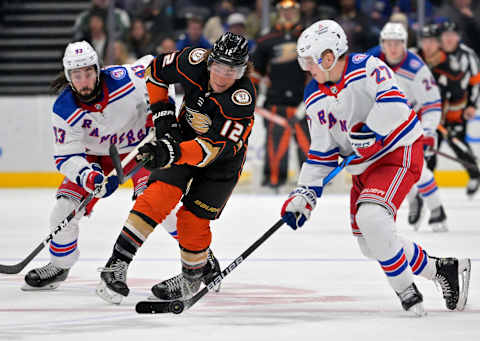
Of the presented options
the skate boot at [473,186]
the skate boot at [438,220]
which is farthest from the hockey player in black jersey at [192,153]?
the skate boot at [473,186]

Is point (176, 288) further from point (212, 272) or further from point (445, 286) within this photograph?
point (445, 286)

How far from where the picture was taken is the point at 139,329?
318cm

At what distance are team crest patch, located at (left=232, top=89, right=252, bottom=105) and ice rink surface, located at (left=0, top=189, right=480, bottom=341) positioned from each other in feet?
2.48

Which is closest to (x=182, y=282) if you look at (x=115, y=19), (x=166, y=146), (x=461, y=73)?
(x=166, y=146)

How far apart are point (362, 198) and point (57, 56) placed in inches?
305

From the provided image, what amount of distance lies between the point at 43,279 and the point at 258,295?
3.00 ft

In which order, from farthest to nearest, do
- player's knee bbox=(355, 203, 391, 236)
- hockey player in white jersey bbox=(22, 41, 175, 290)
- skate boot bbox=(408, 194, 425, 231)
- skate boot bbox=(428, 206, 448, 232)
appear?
1. skate boot bbox=(408, 194, 425, 231)
2. skate boot bbox=(428, 206, 448, 232)
3. hockey player in white jersey bbox=(22, 41, 175, 290)
4. player's knee bbox=(355, 203, 391, 236)

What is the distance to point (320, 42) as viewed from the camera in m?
3.47

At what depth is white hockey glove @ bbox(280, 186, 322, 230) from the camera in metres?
3.46

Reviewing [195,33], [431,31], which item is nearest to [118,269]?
[431,31]

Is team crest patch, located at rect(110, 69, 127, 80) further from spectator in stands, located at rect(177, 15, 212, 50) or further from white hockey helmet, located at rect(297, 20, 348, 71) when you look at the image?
spectator in stands, located at rect(177, 15, 212, 50)

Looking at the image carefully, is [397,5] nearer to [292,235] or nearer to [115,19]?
[115,19]

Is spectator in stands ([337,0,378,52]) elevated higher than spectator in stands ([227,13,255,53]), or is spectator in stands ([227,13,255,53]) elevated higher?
spectator in stands ([227,13,255,53])

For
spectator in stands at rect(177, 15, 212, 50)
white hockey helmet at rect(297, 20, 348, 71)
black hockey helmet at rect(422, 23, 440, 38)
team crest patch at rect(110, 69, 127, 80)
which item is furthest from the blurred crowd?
white hockey helmet at rect(297, 20, 348, 71)
